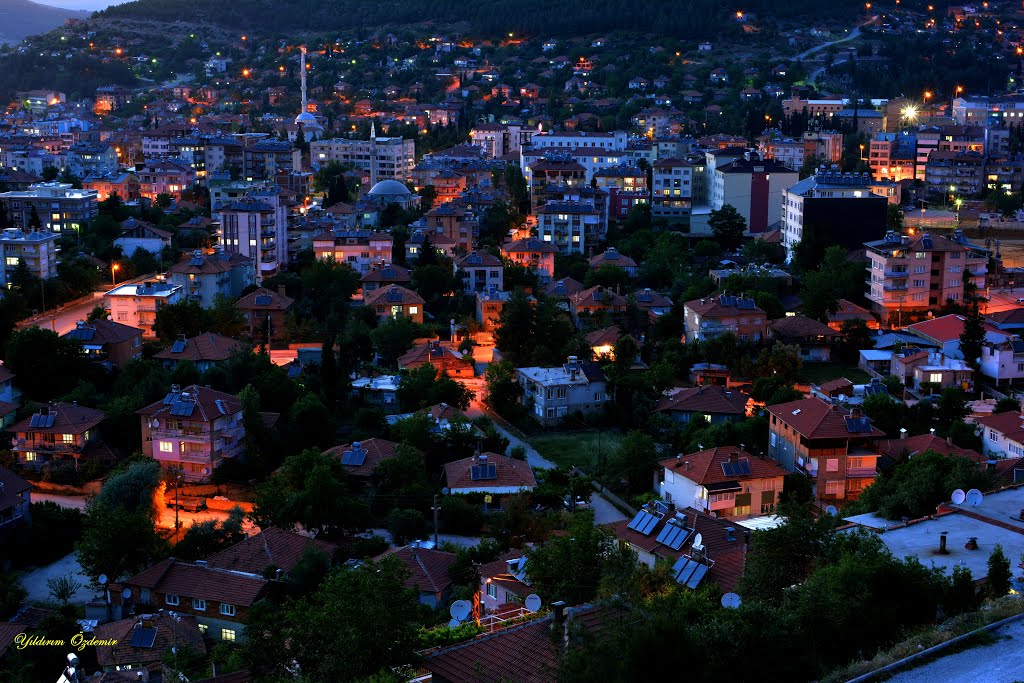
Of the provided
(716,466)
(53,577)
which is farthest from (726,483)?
(53,577)

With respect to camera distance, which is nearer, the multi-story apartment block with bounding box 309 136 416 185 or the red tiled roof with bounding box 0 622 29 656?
the red tiled roof with bounding box 0 622 29 656

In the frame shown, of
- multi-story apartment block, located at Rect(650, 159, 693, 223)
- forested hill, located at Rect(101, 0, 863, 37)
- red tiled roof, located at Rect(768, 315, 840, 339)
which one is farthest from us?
forested hill, located at Rect(101, 0, 863, 37)

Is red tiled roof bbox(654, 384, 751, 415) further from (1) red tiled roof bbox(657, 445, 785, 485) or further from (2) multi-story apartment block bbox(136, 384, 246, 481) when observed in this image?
(2) multi-story apartment block bbox(136, 384, 246, 481)

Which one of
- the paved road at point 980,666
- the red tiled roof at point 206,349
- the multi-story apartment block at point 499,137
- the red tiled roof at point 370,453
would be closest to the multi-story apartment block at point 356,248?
the red tiled roof at point 206,349

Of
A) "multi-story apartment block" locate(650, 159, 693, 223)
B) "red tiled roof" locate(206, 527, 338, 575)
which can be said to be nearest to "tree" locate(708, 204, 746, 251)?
"multi-story apartment block" locate(650, 159, 693, 223)

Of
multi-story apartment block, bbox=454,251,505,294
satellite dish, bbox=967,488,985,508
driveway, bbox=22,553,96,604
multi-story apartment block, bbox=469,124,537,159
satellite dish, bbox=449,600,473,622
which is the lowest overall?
driveway, bbox=22,553,96,604

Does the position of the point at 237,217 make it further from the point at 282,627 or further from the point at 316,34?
the point at 316,34

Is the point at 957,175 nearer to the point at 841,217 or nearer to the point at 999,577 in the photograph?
the point at 841,217

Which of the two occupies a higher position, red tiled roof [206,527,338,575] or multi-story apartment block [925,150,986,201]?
multi-story apartment block [925,150,986,201]
